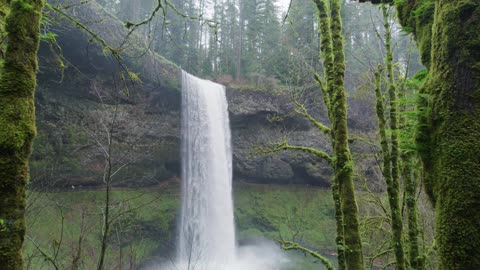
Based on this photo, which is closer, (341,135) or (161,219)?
(341,135)

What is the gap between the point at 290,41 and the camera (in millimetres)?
24172

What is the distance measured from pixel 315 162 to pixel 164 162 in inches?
448

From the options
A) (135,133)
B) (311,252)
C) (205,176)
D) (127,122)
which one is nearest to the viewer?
(311,252)

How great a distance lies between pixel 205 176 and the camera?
1873 centimetres

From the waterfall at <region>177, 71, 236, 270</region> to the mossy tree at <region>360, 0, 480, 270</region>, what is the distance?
17.0 m

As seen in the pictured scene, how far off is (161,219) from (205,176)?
3.77 m

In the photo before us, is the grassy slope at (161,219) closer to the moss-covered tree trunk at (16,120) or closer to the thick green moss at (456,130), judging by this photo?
the moss-covered tree trunk at (16,120)

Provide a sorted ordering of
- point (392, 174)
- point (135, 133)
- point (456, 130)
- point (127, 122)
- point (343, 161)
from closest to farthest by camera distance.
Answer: point (456, 130) → point (343, 161) → point (392, 174) → point (127, 122) → point (135, 133)

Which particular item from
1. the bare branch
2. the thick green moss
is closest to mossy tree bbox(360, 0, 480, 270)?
the thick green moss

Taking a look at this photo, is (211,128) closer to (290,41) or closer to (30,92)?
(290,41)

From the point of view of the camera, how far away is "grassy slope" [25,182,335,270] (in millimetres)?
13531

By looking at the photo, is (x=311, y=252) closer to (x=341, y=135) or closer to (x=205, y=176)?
(x=341, y=135)

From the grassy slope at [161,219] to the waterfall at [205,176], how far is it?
4.85 ft

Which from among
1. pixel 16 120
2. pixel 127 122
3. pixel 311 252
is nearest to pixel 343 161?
pixel 311 252
